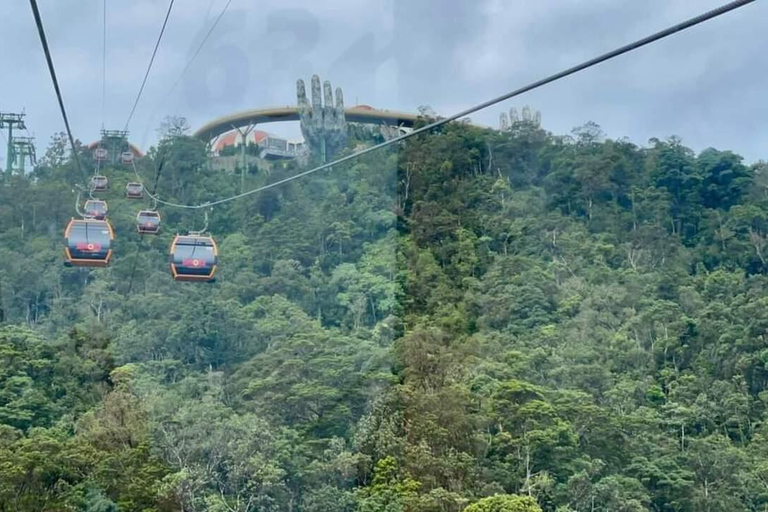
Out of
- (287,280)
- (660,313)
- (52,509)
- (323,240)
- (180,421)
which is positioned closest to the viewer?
(52,509)

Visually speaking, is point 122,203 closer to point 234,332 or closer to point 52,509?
point 234,332

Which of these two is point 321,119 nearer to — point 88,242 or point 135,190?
point 135,190

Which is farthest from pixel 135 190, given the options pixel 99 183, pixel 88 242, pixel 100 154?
pixel 88 242

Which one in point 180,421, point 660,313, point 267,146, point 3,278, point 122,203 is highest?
point 267,146

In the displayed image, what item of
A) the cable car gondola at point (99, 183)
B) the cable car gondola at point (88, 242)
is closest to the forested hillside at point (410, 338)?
the cable car gondola at point (99, 183)

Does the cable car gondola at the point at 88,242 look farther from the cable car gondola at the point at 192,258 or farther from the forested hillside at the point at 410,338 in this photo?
the forested hillside at the point at 410,338

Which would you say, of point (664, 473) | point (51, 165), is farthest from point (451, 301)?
point (51, 165)

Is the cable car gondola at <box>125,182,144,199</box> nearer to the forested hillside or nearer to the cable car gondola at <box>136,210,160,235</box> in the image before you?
the forested hillside
